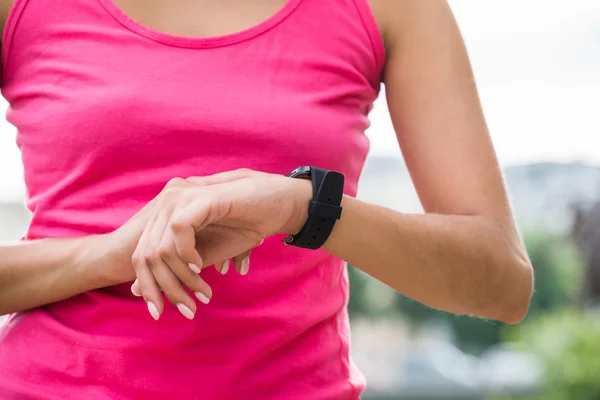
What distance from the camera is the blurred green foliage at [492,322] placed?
3.93 metres

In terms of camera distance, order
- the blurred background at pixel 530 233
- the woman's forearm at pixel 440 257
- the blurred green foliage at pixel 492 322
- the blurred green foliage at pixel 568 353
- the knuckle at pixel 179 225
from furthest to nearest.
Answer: the blurred green foliage at pixel 492 322
the blurred background at pixel 530 233
the blurred green foliage at pixel 568 353
the woman's forearm at pixel 440 257
the knuckle at pixel 179 225

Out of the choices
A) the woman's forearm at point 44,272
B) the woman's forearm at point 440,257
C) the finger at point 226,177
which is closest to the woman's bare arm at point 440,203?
the woman's forearm at point 440,257

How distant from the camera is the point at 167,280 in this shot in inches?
25.1

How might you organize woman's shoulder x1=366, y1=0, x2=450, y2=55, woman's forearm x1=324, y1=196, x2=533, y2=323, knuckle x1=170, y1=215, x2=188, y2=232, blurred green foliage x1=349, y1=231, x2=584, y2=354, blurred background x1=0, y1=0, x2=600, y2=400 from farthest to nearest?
blurred green foliage x1=349, y1=231, x2=584, y2=354, blurred background x1=0, y1=0, x2=600, y2=400, woman's shoulder x1=366, y1=0, x2=450, y2=55, woman's forearm x1=324, y1=196, x2=533, y2=323, knuckle x1=170, y1=215, x2=188, y2=232

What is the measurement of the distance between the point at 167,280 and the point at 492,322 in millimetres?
3813

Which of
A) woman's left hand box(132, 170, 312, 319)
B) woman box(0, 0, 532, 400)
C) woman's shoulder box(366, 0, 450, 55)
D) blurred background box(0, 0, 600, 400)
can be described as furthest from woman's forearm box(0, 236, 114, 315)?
blurred background box(0, 0, 600, 400)

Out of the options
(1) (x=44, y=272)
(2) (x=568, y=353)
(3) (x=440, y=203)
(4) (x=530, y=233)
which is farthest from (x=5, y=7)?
(4) (x=530, y=233)

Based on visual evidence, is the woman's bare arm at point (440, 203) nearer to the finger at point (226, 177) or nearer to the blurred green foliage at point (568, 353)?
the finger at point (226, 177)

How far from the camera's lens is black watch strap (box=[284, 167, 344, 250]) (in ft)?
2.32

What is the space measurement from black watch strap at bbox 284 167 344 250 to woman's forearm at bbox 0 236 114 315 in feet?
0.70

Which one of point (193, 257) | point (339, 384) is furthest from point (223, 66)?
point (339, 384)

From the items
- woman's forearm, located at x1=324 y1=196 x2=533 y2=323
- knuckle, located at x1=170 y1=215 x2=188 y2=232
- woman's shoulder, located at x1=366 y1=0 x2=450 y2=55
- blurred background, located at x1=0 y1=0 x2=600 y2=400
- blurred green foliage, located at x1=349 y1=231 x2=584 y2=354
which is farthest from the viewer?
blurred green foliage, located at x1=349 y1=231 x2=584 y2=354

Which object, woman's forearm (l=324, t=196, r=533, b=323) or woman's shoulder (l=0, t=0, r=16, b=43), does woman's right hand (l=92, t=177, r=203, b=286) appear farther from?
woman's shoulder (l=0, t=0, r=16, b=43)

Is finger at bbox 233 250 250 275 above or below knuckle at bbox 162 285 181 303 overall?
below
